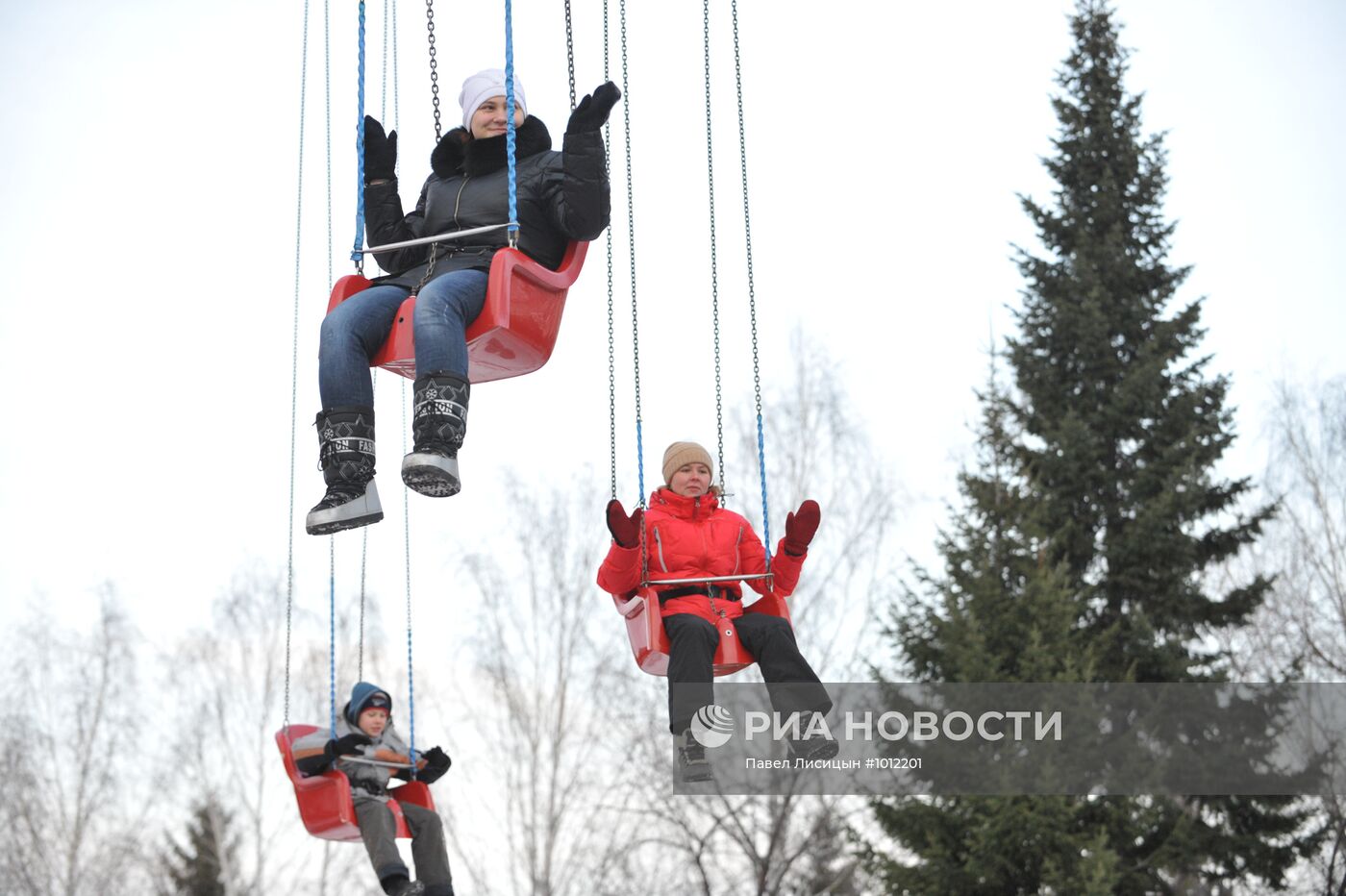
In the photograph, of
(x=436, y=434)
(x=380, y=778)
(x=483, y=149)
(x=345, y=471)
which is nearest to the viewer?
(x=436, y=434)

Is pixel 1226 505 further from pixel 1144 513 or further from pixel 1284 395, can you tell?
pixel 1284 395

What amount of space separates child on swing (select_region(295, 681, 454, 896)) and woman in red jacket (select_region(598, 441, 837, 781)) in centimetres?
228

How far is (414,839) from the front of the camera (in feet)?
26.9

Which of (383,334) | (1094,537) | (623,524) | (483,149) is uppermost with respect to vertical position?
(1094,537)

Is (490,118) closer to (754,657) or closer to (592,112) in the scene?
(592,112)

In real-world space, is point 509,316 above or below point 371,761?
above

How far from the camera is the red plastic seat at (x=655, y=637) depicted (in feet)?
20.3

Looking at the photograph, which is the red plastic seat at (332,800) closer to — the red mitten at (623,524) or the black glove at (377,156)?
the red mitten at (623,524)

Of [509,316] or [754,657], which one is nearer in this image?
[509,316]

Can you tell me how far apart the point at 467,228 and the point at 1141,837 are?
11.8 meters

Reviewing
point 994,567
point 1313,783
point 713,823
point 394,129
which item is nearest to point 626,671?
point 713,823

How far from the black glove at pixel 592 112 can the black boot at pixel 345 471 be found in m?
1.23

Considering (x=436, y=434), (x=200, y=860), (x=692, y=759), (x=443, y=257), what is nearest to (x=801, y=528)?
(x=692, y=759)

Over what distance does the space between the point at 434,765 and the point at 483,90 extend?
371 centimetres
